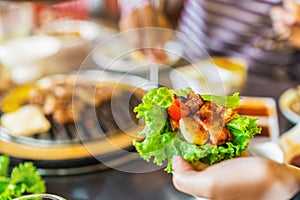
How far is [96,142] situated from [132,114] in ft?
1.64

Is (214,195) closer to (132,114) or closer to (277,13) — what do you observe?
(132,114)

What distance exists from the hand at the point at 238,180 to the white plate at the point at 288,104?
33.3 inches

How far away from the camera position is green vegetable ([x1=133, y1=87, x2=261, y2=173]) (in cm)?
79

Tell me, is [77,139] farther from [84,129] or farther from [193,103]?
[193,103]

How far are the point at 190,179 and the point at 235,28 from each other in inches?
65.0

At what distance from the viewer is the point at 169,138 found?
805mm

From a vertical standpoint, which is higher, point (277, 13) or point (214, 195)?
point (277, 13)

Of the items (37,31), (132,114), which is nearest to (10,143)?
(132,114)

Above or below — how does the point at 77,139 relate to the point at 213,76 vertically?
below

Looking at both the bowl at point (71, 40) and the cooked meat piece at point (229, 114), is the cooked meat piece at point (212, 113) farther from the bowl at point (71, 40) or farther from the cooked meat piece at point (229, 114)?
the bowl at point (71, 40)

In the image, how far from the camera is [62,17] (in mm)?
3252

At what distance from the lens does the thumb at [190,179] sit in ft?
2.53

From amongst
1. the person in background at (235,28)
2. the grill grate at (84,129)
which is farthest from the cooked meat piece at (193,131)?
the person in background at (235,28)

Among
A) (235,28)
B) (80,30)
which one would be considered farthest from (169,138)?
(80,30)
